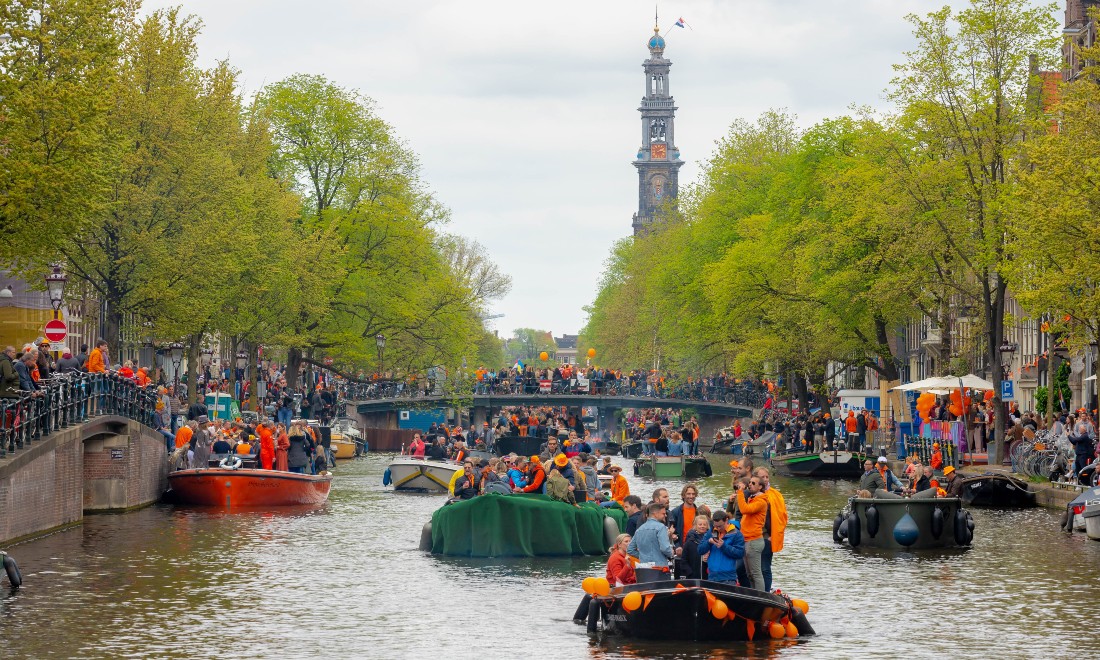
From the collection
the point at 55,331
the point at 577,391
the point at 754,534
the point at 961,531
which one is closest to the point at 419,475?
the point at 55,331

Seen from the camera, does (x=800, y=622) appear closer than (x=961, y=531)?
Yes

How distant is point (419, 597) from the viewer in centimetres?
2723

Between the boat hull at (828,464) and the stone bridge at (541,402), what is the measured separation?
92.8ft

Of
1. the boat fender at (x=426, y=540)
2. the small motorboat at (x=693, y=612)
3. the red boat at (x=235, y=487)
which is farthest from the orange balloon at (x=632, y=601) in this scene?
the red boat at (x=235, y=487)

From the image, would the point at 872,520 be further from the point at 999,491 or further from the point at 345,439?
the point at 345,439

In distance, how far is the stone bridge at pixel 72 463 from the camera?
31.9 m

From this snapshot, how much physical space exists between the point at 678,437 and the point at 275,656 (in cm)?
4651

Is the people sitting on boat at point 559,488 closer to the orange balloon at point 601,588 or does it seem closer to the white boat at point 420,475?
the orange balloon at point 601,588

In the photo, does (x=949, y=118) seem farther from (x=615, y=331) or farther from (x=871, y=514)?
(x=615, y=331)

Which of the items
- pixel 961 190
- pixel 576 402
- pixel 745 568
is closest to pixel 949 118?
pixel 961 190

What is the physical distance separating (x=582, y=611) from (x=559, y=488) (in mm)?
9521

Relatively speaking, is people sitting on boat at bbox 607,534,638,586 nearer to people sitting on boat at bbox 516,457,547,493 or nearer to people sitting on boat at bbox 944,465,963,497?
people sitting on boat at bbox 516,457,547,493

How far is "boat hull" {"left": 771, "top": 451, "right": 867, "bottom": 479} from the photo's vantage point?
6228 centimetres

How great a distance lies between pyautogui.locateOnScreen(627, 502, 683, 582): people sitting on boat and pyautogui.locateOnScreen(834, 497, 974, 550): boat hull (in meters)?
12.6
